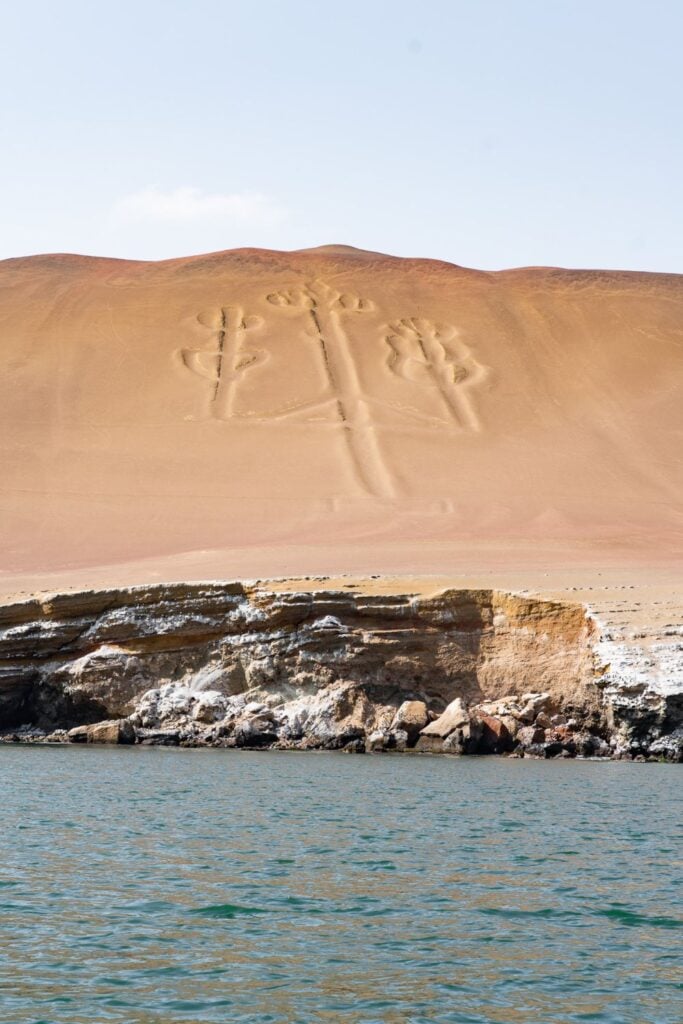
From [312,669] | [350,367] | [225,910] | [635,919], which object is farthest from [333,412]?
[635,919]

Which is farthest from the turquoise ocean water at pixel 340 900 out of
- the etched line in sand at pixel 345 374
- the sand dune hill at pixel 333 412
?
the etched line in sand at pixel 345 374

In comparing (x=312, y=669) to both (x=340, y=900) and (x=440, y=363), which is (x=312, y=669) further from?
(x=440, y=363)

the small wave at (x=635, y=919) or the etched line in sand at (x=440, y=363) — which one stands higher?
the etched line in sand at (x=440, y=363)

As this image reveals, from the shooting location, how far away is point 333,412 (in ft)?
159

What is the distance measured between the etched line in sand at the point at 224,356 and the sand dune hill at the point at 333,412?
0.10 meters

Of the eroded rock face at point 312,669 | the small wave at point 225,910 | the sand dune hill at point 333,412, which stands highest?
the sand dune hill at point 333,412

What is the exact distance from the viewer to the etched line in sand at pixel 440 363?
49.6 metres

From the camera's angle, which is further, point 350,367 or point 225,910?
point 350,367

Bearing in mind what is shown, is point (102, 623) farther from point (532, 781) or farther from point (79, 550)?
point (79, 550)

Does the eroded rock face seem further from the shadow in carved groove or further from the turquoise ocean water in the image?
the shadow in carved groove

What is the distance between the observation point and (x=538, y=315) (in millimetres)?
58594

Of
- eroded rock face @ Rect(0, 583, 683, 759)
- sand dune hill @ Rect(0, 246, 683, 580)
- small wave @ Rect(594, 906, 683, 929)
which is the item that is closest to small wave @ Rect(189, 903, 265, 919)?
small wave @ Rect(594, 906, 683, 929)

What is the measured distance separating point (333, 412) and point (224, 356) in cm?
638

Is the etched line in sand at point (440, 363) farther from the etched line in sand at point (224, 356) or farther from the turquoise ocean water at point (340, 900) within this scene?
the turquoise ocean water at point (340, 900)
